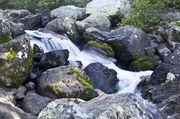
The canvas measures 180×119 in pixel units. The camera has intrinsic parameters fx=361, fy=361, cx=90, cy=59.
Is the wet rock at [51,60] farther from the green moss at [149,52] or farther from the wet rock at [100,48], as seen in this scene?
the green moss at [149,52]

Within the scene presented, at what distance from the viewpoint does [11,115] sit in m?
4.89

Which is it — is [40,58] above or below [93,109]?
below

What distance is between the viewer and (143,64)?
12.0 m

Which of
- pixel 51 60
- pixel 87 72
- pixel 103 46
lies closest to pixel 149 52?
pixel 103 46

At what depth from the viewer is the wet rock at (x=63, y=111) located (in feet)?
11.9

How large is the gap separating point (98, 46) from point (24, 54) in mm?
3738

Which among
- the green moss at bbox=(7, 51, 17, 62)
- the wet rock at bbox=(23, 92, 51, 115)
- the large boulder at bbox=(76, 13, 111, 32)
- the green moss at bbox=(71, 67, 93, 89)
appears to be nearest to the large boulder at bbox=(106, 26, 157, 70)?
the large boulder at bbox=(76, 13, 111, 32)

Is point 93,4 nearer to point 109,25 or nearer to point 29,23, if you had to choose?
point 109,25

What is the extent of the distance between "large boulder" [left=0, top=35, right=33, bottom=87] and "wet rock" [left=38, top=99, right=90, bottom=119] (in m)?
5.67

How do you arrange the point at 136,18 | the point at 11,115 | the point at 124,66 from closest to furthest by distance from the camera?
the point at 11,115
the point at 124,66
the point at 136,18

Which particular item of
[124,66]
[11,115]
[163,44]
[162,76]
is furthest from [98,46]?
[11,115]

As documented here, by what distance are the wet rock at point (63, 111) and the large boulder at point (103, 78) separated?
6.52 metres

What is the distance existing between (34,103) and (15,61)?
4.71 feet

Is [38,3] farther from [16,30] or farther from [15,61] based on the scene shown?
[15,61]
